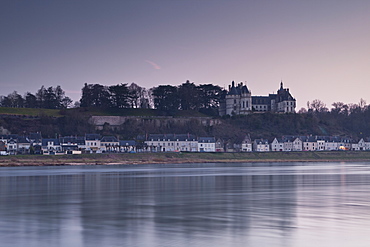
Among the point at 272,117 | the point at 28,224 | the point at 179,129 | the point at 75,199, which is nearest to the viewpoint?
the point at 28,224

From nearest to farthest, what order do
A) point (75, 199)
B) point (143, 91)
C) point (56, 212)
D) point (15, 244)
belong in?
point (15, 244), point (56, 212), point (75, 199), point (143, 91)

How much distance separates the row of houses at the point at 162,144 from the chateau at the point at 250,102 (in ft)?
64.4

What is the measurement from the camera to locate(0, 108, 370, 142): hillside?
90.3 m

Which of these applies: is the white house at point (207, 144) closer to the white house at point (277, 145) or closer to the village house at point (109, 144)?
the white house at point (277, 145)

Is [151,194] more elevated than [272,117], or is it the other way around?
[272,117]

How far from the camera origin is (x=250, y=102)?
372 feet

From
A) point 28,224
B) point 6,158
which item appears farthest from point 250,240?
point 6,158

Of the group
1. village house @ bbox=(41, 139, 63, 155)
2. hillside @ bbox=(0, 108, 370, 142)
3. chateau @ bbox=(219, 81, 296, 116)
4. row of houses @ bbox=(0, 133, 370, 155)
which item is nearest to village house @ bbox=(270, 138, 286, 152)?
row of houses @ bbox=(0, 133, 370, 155)

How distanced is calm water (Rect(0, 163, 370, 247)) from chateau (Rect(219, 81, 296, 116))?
8363 centimetres

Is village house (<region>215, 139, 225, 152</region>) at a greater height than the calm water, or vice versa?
village house (<region>215, 139, 225, 152</region>)

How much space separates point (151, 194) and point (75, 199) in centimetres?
396

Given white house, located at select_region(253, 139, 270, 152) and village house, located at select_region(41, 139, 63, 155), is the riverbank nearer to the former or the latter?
village house, located at select_region(41, 139, 63, 155)

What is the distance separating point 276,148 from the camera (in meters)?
90.9

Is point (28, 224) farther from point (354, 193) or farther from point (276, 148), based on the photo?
point (276, 148)
